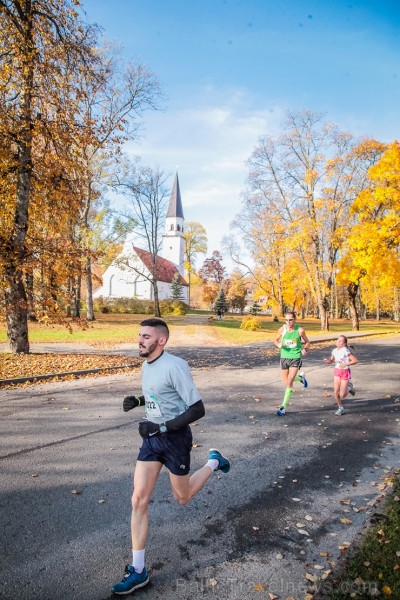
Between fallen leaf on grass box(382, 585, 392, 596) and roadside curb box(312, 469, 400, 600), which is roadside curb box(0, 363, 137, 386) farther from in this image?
fallen leaf on grass box(382, 585, 392, 596)

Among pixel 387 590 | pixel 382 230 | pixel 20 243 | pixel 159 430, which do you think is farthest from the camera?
pixel 382 230

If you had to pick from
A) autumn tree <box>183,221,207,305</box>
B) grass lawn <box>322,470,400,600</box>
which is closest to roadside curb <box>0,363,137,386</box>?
grass lawn <box>322,470,400,600</box>

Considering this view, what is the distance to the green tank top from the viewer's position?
25.4 ft

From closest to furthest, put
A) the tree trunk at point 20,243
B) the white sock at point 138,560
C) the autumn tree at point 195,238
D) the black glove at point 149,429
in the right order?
the white sock at point 138,560, the black glove at point 149,429, the tree trunk at point 20,243, the autumn tree at point 195,238

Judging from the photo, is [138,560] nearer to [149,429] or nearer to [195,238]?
[149,429]

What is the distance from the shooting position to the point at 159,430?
2895 millimetres

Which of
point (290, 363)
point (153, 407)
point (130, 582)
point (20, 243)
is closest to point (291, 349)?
point (290, 363)

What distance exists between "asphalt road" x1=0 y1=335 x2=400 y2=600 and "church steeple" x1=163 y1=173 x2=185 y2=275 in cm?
7517

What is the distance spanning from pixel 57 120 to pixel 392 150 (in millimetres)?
18897

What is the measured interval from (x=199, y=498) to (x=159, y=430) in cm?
178

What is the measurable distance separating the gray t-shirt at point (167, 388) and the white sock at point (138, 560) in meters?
0.94

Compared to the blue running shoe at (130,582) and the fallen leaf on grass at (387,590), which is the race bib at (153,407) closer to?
the blue running shoe at (130,582)

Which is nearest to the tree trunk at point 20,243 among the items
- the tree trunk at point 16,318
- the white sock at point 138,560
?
the tree trunk at point 16,318

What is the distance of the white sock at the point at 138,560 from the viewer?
2773 millimetres
